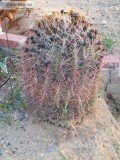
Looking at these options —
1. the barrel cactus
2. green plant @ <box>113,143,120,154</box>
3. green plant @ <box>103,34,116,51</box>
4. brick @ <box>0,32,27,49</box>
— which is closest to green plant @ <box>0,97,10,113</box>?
the barrel cactus

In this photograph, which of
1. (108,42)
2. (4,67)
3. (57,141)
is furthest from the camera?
(108,42)

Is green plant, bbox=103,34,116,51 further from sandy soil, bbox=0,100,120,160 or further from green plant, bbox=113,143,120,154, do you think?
green plant, bbox=113,143,120,154

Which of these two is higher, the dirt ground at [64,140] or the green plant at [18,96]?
the green plant at [18,96]

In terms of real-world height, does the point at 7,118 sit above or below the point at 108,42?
below

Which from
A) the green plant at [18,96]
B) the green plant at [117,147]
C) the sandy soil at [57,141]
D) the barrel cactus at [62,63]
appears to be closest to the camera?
the barrel cactus at [62,63]

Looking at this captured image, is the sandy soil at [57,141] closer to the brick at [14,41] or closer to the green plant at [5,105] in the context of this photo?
the green plant at [5,105]

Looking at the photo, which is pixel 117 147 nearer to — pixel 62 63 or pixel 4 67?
pixel 62 63

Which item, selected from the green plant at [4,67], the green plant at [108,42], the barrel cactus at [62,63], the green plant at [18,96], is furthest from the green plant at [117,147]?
the green plant at [108,42]

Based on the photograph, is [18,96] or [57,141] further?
[18,96]

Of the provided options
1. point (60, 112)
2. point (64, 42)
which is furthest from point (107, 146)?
point (64, 42)

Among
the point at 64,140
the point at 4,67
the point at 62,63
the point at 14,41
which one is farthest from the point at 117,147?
the point at 14,41
